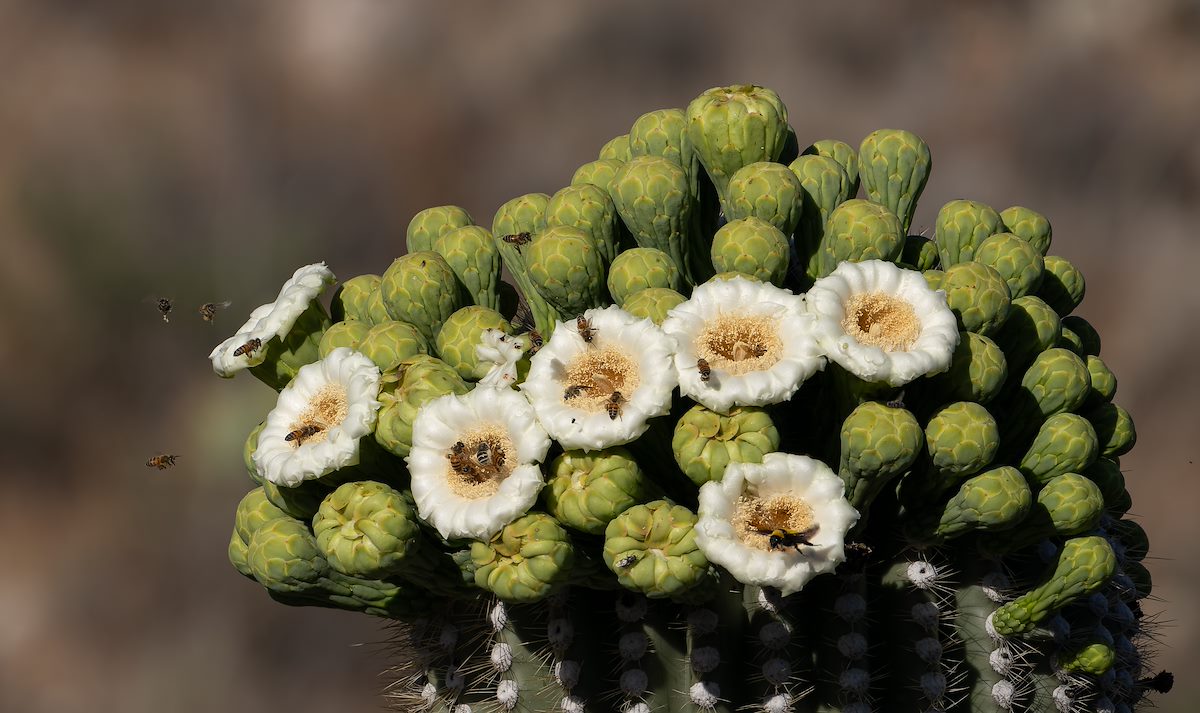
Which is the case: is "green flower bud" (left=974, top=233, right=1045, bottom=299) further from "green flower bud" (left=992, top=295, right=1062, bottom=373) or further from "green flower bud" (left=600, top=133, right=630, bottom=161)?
"green flower bud" (left=600, top=133, right=630, bottom=161)

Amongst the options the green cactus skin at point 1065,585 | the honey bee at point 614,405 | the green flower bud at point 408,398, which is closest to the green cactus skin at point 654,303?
the honey bee at point 614,405

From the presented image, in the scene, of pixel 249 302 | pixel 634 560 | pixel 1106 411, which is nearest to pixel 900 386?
pixel 634 560

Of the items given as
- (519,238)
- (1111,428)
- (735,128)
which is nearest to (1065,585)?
(1111,428)

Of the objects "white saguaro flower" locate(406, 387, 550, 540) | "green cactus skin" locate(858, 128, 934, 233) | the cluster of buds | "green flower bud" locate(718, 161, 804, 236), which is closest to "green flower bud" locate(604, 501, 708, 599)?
the cluster of buds

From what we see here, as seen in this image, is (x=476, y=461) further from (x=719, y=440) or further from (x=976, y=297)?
(x=976, y=297)

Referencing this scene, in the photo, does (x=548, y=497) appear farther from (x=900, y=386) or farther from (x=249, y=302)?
(x=249, y=302)
